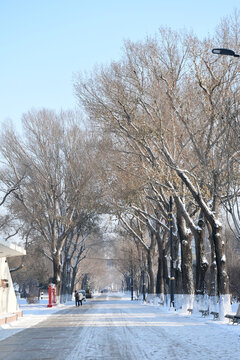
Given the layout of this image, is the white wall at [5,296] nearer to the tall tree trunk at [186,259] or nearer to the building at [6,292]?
the building at [6,292]

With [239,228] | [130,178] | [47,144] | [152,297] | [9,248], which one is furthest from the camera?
[152,297]

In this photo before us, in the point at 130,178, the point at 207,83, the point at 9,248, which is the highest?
the point at 207,83

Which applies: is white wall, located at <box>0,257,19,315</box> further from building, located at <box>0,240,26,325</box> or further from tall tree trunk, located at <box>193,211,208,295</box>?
tall tree trunk, located at <box>193,211,208,295</box>

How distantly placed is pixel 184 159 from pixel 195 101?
5576 millimetres

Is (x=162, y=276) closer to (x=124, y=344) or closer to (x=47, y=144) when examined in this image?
(x=47, y=144)

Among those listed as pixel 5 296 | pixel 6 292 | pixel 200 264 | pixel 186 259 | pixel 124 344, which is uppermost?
pixel 186 259

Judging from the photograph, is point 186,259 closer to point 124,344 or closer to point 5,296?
point 5,296

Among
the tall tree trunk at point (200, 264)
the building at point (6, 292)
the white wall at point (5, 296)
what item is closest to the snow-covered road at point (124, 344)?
the building at point (6, 292)

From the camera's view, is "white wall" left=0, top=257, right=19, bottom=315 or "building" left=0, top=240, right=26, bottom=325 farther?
"white wall" left=0, top=257, right=19, bottom=315

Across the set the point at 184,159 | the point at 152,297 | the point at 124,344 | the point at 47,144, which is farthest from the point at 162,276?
the point at 124,344

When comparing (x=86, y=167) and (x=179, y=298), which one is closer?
(x=179, y=298)

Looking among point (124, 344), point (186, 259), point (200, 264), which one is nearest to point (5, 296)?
point (200, 264)

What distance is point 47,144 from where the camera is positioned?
44219 mm

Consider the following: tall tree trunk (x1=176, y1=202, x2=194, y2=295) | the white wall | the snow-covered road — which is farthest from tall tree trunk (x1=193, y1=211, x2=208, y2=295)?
the white wall
